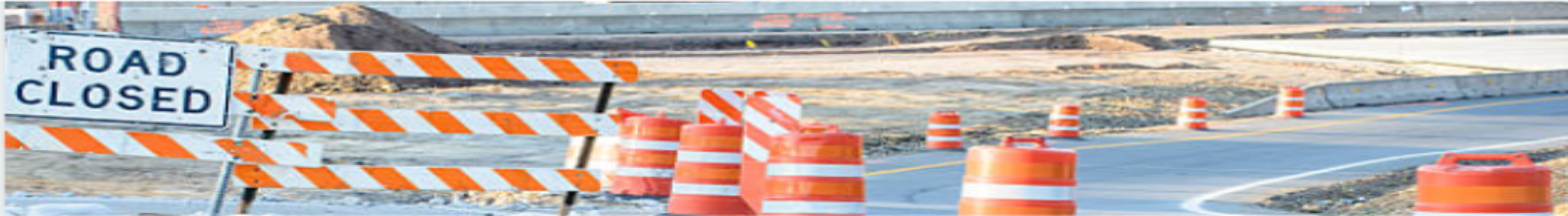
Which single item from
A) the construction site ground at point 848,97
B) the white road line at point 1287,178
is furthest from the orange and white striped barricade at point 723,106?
the white road line at point 1287,178

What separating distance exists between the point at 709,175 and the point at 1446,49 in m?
32.1

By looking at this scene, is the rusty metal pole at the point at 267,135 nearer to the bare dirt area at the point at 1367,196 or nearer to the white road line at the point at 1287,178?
the white road line at the point at 1287,178

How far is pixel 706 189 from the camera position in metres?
11.3

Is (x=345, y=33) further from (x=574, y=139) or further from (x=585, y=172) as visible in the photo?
(x=585, y=172)

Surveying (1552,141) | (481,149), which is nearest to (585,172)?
(481,149)

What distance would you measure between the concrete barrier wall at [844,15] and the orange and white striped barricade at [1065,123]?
23.0 meters

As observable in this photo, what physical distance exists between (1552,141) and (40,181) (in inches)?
611

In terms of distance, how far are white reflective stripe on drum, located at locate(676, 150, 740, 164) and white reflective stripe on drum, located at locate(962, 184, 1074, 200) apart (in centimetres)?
252

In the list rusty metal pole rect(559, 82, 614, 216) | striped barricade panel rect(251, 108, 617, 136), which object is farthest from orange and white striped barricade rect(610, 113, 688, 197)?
striped barricade panel rect(251, 108, 617, 136)

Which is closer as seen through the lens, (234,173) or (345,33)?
(234,173)

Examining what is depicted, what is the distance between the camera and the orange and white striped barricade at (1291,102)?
25.7 m

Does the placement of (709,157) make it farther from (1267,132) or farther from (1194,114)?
(1267,132)

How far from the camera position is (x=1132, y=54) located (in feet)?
129

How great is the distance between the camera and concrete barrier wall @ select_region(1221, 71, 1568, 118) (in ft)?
89.9
